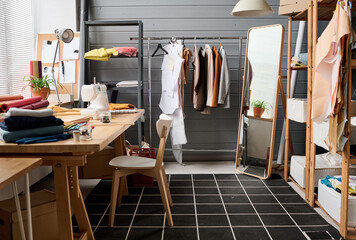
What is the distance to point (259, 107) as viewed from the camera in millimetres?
4020

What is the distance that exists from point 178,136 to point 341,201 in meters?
2.23

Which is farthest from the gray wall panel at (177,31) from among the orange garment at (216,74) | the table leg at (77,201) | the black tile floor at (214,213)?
the table leg at (77,201)

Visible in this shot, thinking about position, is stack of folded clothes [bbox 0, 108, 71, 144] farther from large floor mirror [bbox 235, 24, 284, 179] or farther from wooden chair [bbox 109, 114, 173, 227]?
large floor mirror [bbox 235, 24, 284, 179]

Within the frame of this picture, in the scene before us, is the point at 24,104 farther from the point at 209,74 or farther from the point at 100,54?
the point at 209,74

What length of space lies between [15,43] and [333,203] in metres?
3.51

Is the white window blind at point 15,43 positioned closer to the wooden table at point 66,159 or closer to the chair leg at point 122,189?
the chair leg at point 122,189

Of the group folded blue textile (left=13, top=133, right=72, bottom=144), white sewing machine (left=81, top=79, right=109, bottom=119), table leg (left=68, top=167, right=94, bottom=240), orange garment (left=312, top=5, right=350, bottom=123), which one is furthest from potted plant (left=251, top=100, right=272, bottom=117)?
folded blue textile (left=13, top=133, right=72, bottom=144)

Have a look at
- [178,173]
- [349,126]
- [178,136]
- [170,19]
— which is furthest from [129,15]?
[349,126]

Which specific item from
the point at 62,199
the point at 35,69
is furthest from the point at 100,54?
the point at 62,199

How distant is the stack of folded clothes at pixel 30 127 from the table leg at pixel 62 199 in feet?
0.53

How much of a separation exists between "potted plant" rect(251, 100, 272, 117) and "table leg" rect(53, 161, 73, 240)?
2.66 metres

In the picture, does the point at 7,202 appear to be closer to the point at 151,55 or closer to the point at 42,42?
the point at 42,42

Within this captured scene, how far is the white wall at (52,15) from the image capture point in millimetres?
4266

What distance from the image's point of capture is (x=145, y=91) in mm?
4645
